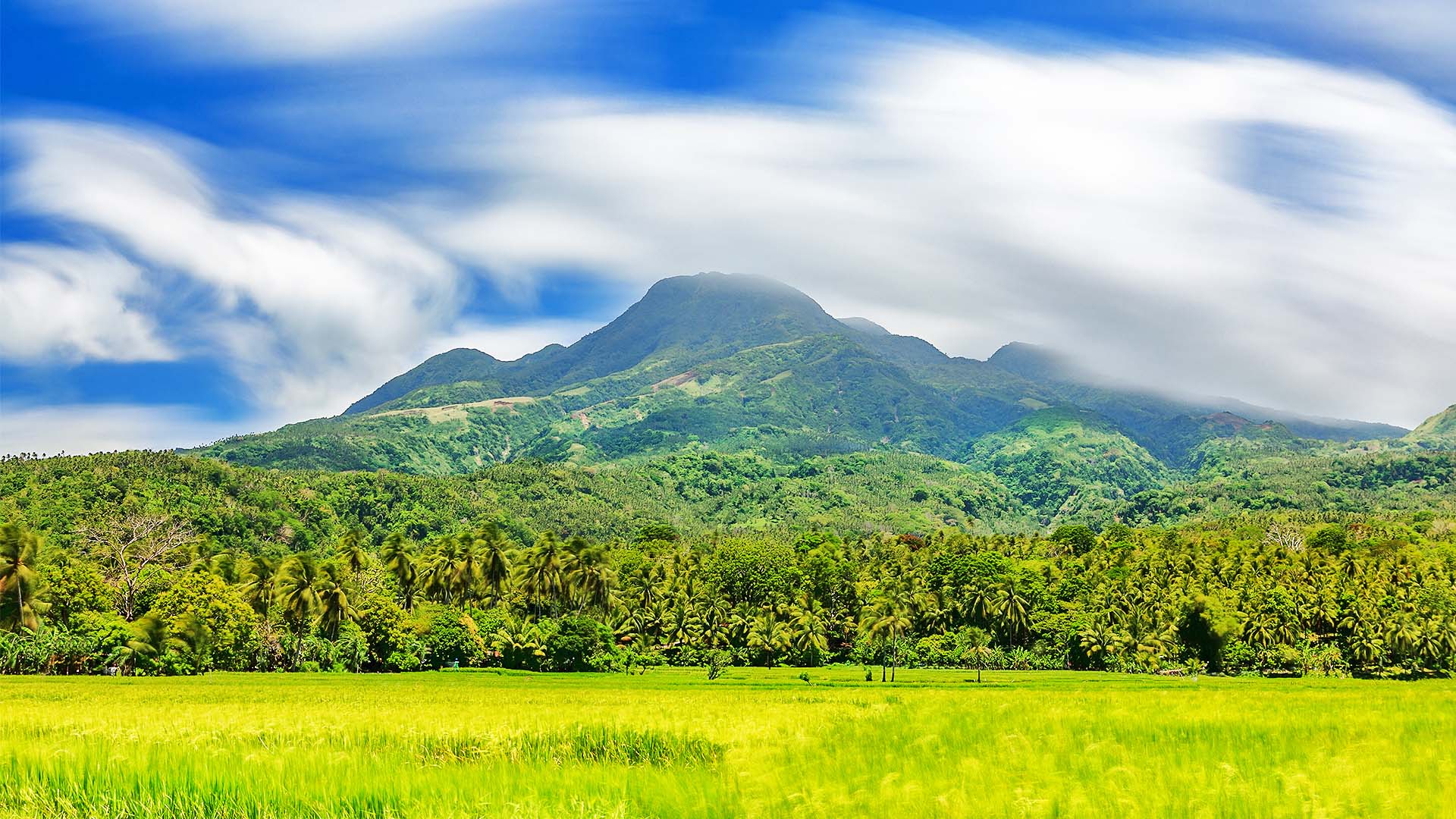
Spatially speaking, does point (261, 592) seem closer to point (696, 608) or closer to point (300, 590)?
point (300, 590)

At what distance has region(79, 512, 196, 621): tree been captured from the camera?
104562 mm

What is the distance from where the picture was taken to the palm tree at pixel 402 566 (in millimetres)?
128125

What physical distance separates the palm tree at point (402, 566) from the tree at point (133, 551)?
27.1 m

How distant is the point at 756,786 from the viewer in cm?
1105

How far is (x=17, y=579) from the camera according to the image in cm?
8612

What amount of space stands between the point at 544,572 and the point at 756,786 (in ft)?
397

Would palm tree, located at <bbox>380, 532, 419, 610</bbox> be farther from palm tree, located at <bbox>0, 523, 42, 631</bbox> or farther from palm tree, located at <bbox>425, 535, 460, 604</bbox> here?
palm tree, located at <bbox>0, 523, 42, 631</bbox>

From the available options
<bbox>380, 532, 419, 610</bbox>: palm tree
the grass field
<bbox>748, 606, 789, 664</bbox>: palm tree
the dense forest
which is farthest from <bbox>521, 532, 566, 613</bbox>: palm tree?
the grass field

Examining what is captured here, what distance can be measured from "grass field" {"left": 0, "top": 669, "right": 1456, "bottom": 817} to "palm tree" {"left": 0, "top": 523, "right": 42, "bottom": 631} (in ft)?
273

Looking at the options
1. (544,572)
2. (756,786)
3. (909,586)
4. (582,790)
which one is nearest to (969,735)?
(756,786)

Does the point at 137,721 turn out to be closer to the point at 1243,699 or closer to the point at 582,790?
the point at 582,790

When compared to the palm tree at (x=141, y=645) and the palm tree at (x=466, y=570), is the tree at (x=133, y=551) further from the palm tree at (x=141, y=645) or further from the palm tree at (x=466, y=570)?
the palm tree at (x=466, y=570)

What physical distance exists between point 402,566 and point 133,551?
3889 cm

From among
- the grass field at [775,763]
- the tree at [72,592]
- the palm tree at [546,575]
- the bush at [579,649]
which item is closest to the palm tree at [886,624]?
the bush at [579,649]
